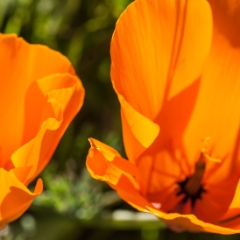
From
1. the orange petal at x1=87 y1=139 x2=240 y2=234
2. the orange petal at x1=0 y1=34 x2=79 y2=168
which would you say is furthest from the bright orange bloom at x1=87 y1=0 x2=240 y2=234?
the orange petal at x1=0 y1=34 x2=79 y2=168

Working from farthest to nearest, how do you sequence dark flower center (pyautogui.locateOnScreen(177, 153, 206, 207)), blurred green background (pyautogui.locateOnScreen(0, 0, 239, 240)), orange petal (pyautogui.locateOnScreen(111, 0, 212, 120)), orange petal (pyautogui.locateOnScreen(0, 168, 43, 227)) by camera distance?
blurred green background (pyautogui.locateOnScreen(0, 0, 239, 240))
dark flower center (pyautogui.locateOnScreen(177, 153, 206, 207))
orange petal (pyautogui.locateOnScreen(111, 0, 212, 120))
orange petal (pyautogui.locateOnScreen(0, 168, 43, 227))

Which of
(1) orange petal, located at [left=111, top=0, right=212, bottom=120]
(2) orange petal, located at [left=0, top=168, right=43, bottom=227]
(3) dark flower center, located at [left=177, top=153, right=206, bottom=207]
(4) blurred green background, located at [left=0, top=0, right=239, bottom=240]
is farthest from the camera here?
(4) blurred green background, located at [left=0, top=0, right=239, bottom=240]

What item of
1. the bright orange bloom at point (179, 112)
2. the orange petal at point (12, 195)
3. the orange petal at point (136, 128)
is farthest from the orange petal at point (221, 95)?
the orange petal at point (12, 195)

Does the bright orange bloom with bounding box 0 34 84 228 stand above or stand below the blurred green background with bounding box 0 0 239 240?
above

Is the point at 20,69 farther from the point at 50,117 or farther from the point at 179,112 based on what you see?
the point at 179,112

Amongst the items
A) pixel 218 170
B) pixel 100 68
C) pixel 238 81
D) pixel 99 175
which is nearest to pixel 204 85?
pixel 238 81

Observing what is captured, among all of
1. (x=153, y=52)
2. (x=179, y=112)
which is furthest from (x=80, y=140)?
(x=153, y=52)

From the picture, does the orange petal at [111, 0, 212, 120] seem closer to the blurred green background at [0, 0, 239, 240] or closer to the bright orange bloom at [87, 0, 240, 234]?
the bright orange bloom at [87, 0, 240, 234]
